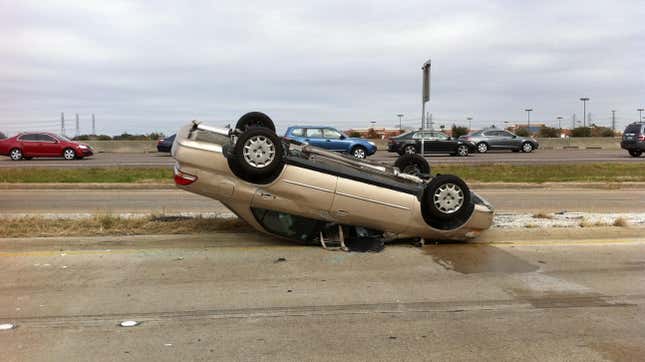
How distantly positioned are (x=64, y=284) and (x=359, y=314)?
290cm

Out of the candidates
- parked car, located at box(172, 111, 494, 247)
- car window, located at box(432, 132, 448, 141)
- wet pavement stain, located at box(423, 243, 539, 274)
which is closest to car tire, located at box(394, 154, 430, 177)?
parked car, located at box(172, 111, 494, 247)

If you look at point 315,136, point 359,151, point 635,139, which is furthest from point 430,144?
point 635,139

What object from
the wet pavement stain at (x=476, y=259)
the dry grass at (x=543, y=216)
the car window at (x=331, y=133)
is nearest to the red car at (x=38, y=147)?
the car window at (x=331, y=133)

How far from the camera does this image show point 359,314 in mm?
4492

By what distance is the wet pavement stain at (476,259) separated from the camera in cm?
589

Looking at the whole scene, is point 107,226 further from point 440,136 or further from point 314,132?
point 440,136

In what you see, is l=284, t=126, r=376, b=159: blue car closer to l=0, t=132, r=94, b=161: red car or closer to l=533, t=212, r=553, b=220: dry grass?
l=0, t=132, r=94, b=161: red car

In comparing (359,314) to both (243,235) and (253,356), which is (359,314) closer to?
(253,356)

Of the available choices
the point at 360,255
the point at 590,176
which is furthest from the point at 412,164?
the point at 590,176

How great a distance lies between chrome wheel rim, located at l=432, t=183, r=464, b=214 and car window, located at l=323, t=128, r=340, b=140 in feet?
57.8

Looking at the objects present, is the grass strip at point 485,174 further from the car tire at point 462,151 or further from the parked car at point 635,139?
the car tire at point 462,151

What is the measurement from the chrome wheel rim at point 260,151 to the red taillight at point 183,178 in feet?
2.37

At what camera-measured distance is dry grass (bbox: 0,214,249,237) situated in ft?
23.8

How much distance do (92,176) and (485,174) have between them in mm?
11698
